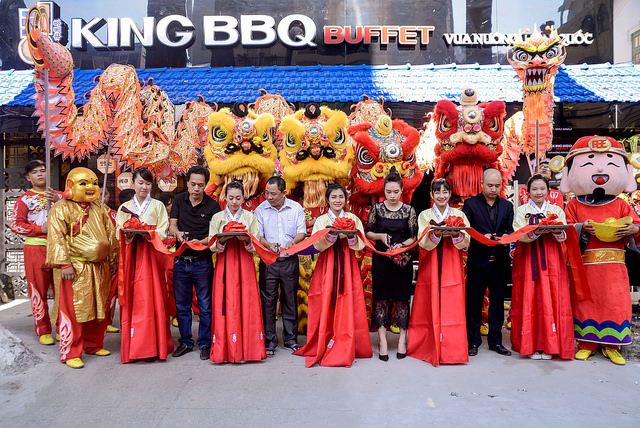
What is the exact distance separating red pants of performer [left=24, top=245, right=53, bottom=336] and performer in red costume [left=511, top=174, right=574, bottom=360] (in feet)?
14.6

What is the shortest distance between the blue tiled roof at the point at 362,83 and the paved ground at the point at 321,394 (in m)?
3.97

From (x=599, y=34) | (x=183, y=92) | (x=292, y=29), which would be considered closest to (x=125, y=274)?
(x=183, y=92)

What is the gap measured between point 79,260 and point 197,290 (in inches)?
39.2

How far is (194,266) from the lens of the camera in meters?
4.00

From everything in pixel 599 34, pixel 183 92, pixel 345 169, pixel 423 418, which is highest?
pixel 599 34

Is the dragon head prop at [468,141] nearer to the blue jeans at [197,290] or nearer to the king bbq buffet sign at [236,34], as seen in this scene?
the blue jeans at [197,290]

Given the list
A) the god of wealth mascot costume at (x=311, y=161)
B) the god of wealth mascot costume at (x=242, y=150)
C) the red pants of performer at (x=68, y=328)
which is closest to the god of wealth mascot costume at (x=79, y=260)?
the red pants of performer at (x=68, y=328)

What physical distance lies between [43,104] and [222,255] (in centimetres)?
234

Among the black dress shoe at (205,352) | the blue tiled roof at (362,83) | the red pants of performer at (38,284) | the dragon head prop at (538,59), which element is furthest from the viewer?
the blue tiled roof at (362,83)

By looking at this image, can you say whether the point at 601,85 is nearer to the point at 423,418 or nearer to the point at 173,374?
the point at 423,418

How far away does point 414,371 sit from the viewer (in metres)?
3.61

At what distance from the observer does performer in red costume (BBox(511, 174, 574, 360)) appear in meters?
3.84

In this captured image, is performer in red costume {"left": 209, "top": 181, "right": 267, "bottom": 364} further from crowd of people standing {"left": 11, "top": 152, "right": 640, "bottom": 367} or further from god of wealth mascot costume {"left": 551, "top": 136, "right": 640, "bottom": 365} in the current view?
god of wealth mascot costume {"left": 551, "top": 136, "right": 640, "bottom": 365}

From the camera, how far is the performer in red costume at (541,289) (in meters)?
3.84
